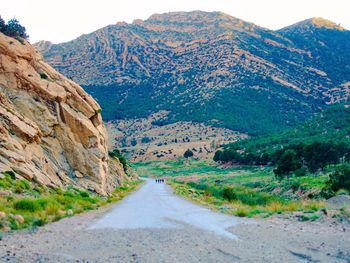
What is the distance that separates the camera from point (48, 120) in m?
35.2

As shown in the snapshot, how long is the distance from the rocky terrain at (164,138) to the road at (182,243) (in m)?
113

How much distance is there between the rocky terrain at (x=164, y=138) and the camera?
448 feet

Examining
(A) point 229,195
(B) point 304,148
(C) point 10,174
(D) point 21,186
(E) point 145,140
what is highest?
(C) point 10,174

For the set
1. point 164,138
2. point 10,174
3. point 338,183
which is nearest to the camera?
point 10,174

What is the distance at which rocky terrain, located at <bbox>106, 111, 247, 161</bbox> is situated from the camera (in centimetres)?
13650

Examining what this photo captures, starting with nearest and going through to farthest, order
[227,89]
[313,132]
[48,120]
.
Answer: [48,120], [313,132], [227,89]

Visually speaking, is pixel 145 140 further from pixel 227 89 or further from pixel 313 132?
pixel 313 132

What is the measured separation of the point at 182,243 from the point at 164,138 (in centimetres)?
13704

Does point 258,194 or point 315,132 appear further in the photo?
point 315,132

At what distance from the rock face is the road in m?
14.6

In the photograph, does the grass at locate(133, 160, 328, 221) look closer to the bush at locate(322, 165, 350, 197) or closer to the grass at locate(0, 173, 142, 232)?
the bush at locate(322, 165, 350, 197)

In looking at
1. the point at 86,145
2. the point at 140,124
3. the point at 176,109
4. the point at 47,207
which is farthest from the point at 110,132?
the point at 47,207

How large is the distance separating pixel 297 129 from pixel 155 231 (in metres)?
111

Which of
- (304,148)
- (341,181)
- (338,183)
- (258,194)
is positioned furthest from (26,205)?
(304,148)
